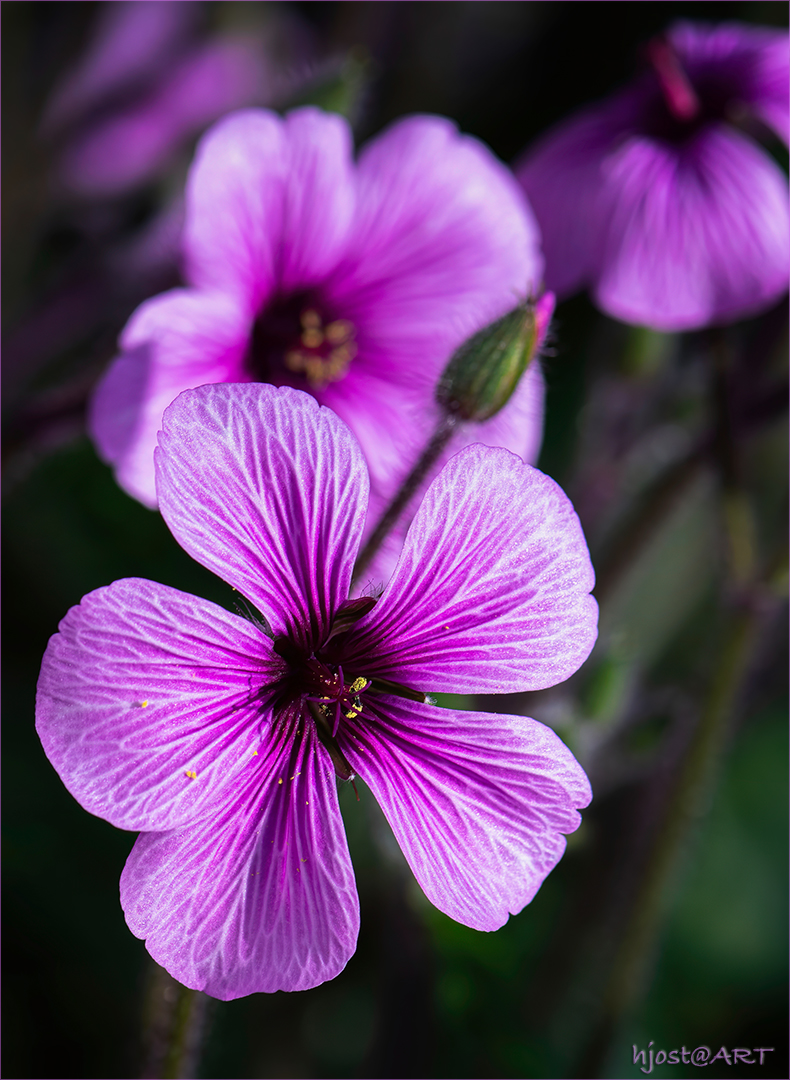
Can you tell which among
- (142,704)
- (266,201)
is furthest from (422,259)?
(142,704)

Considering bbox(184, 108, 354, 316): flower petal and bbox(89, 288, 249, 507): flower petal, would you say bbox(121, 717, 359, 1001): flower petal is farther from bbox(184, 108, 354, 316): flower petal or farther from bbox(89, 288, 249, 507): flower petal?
bbox(184, 108, 354, 316): flower petal

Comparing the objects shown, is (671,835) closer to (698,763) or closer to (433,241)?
(698,763)

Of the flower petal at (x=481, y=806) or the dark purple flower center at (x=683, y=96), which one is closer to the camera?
the flower petal at (x=481, y=806)

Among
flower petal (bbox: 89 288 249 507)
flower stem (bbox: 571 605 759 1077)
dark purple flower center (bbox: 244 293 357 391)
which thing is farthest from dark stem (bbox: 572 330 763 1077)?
flower petal (bbox: 89 288 249 507)

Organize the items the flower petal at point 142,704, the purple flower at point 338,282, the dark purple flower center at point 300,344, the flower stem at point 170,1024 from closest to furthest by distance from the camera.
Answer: the flower petal at point 142,704
the flower stem at point 170,1024
the purple flower at point 338,282
the dark purple flower center at point 300,344

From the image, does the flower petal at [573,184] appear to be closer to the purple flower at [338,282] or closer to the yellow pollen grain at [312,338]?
the purple flower at [338,282]

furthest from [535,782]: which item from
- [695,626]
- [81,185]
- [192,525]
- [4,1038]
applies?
[81,185]

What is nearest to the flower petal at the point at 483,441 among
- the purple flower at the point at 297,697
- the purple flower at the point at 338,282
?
the purple flower at the point at 338,282

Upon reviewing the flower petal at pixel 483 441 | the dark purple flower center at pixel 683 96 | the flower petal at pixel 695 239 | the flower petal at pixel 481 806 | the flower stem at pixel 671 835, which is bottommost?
the flower stem at pixel 671 835
